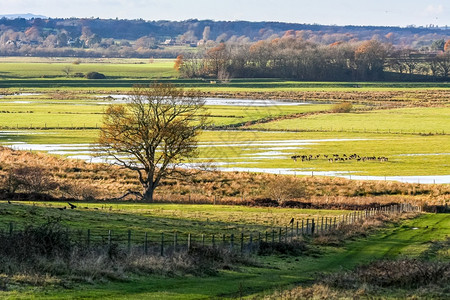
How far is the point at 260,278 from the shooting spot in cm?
2300

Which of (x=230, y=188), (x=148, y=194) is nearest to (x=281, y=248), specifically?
(x=148, y=194)

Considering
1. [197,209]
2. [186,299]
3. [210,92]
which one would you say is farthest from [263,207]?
[210,92]

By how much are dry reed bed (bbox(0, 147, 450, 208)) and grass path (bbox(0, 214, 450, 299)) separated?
1775 cm

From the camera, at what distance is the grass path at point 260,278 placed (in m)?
18.9

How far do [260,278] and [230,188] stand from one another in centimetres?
3755

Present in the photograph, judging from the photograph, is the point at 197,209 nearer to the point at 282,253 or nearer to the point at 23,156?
the point at 282,253

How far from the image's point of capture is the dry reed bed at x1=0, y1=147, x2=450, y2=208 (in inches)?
2112

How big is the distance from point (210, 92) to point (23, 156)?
11748 cm

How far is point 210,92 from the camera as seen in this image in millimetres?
186750

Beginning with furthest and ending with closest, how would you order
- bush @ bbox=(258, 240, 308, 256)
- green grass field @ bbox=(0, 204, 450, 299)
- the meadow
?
bush @ bbox=(258, 240, 308, 256) → the meadow → green grass field @ bbox=(0, 204, 450, 299)

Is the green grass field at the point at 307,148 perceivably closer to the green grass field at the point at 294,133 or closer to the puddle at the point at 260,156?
the green grass field at the point at 294,133

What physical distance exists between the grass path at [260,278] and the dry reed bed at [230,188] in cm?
1775

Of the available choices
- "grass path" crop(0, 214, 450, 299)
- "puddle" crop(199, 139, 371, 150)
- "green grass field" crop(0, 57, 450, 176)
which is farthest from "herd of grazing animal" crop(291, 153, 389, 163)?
"grass path" crop(0, 214, 450, 299)

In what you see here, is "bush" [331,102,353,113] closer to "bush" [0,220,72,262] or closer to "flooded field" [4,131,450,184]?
"flooded field" [4,131,450,184]
